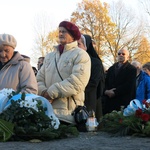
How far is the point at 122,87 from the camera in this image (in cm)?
761

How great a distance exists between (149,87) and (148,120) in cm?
350

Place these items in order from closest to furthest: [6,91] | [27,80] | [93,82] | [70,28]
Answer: [6,91], [27,80], [70,28], [93,82]

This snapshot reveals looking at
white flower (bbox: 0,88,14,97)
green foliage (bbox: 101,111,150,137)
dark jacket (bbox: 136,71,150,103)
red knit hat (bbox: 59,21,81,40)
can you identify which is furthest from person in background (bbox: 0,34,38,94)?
dark jacket (bbox: 136,71,150,103)

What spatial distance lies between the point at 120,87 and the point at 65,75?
2329 millimetres

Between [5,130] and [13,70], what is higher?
[13,70]

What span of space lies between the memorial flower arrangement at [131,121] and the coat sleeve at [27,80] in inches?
42.4

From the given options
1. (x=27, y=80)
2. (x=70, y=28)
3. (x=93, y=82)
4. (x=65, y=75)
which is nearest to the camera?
(x=27, y=80)

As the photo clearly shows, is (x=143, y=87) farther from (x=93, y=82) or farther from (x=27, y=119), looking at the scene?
(x=27, y=119)

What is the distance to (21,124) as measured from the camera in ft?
14.8

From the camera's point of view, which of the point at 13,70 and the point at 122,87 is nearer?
the point at 13,70

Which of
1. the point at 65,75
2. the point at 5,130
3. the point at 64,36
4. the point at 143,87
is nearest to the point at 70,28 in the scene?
the point at 64,36

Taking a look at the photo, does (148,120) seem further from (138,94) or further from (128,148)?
(138,94)

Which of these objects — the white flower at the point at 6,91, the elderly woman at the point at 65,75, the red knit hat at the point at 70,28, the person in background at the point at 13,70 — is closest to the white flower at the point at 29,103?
the white flower at the point at 6,91

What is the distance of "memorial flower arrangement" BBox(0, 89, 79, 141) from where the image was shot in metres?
4.35
